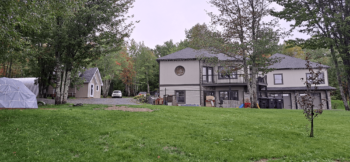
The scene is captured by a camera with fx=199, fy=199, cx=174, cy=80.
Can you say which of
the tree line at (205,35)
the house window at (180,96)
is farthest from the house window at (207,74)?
the tree line at (205,35)

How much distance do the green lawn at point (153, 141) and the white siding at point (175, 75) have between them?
14.7 m

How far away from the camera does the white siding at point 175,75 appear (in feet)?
79.6

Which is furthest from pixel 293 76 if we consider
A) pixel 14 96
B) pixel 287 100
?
pixel 14 96

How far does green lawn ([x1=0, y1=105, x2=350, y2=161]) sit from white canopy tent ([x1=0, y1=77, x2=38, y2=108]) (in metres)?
5.78

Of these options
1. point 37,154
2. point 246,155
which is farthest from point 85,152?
point 246,155

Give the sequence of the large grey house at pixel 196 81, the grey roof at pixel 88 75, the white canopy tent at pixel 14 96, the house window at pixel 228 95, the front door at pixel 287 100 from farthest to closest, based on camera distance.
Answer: the grey roof at pixel 88 75 < the front door at pixel 287 100 < the house window at pixel 228 95 < the large grey house at pixel 196 81 < the white canopy tent at pixel 14 96

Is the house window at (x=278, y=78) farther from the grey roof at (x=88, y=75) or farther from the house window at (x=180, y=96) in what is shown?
the grey roof at (x=88, y=75)

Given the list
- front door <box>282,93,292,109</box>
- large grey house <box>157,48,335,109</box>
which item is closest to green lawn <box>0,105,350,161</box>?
large grey house <box>157,48,335,109</box>

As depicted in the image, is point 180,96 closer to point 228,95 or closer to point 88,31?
point 228,95

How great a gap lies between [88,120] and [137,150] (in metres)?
4.34

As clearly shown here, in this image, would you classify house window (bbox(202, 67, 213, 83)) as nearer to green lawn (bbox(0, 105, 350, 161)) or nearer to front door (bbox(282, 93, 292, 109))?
front door (bbox(282, 93, 292, 109))

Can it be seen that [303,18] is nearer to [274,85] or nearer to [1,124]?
[274,85]

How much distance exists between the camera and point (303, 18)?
18625mm

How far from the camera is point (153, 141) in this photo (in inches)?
266
